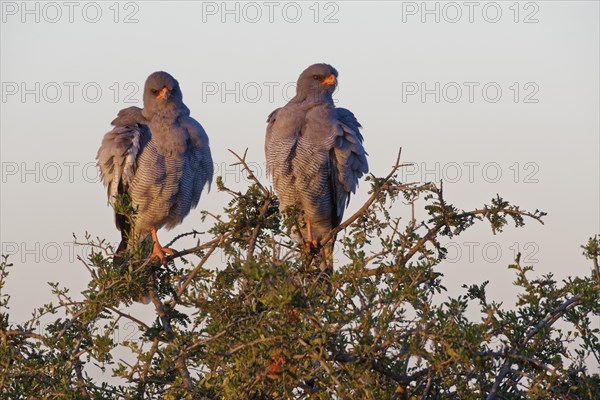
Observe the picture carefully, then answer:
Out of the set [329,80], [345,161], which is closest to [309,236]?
[345,161]

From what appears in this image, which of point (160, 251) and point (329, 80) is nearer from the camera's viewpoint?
point (160, 251)

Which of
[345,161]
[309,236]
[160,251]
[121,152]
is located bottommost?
[160,251]

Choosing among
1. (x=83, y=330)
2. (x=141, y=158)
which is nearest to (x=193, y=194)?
(x=141, y=158)

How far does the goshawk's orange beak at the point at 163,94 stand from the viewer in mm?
7961

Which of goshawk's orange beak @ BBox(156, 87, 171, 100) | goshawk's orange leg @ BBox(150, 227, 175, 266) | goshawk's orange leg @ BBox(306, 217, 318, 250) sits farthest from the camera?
goshawk's orange beak @ BBox(156, 87, 171, 100)

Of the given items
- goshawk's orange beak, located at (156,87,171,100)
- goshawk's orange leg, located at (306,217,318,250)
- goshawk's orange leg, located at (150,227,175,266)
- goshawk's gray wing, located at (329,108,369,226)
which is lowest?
goshawk's orange leg, located at (150,227,175,266)

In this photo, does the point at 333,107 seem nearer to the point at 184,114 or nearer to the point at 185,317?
the point at 184,114

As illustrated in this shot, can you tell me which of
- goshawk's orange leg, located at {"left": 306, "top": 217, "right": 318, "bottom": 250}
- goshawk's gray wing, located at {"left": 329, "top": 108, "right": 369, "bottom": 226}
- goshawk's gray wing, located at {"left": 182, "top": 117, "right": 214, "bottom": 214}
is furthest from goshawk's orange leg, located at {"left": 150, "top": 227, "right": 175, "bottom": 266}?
goshawk's gray wing, located at {"left": 329, "top": 108, "right": 369, "bottom": 226}

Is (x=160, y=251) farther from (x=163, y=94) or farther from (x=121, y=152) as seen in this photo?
(x=163, y=94)

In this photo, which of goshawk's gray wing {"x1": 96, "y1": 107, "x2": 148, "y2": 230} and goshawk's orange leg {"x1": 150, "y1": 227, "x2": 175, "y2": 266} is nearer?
goshawk's orange leg {"x1": 150, "y1": 227, "x2": 175, "y2": 266}

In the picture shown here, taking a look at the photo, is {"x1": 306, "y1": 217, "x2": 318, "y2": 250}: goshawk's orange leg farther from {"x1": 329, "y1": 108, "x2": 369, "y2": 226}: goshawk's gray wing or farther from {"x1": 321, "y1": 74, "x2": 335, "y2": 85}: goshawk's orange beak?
{"x1": 321, "y1": 74, "x2": 335, "y2": 85}: goshawk's orange beak

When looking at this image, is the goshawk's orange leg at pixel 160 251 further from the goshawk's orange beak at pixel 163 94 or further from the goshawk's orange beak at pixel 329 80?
the goshawk's orange beak at pixel 329 80

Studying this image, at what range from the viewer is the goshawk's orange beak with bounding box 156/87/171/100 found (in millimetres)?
7961

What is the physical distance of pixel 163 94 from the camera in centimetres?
797
